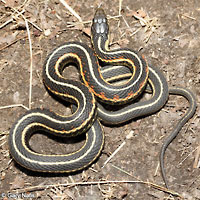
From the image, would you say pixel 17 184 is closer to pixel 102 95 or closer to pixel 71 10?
pixel 102 95

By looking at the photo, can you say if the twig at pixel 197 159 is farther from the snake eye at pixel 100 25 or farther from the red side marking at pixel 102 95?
the snake eye at pixel 100 25

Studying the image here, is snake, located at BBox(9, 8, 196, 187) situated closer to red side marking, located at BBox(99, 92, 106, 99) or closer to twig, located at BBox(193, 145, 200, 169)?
red side marking, located at BBox(99, 92, 106, 99)

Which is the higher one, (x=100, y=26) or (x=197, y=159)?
(x=100, y=26)

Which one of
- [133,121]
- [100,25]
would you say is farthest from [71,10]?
[133,121]

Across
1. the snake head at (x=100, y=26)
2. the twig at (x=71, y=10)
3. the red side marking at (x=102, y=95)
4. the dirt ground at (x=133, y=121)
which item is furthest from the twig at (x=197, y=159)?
the twig at (x=71, y=10)

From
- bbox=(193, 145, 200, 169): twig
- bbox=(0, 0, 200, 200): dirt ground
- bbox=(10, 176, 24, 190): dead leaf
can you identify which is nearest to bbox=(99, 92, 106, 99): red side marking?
bbox=(0, 0, 200, 200): dirt ground

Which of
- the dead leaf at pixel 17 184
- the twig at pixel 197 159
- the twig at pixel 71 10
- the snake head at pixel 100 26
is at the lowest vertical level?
the dead leaf at pixel 17 184
